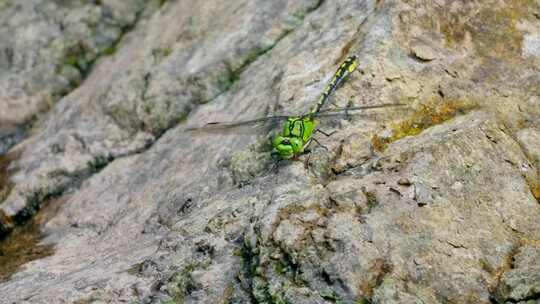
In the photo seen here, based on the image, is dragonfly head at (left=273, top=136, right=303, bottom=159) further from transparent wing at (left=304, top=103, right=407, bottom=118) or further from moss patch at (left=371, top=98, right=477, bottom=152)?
moss patch at (left=371, top=98, right=477, bottom=152)

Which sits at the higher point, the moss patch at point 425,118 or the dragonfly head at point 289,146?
the dragonfly head at point 289,146

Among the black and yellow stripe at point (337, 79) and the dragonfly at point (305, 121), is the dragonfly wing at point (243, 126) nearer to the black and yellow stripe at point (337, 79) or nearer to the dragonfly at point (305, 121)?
the dragonfly at point (305, 121)

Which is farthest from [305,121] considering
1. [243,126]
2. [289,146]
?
[243,126]

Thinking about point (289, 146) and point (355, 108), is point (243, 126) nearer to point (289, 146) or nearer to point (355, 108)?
point (289, 146)

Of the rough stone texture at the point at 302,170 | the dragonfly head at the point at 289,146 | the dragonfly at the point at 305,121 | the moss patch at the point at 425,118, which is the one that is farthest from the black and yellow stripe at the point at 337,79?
the moss patch at the point at 425,118

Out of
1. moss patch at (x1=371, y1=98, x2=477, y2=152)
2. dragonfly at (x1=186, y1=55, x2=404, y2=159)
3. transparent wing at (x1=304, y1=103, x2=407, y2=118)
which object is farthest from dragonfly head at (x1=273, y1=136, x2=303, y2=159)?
moss patch at (x1=371, y1=98, x2=477, y2=152)

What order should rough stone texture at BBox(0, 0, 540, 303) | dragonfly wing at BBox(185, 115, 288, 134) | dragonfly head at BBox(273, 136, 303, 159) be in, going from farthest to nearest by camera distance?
dragonfly wing at BBox(185, 115, 288, 134) < dragonfly head at BBox(273, 136, 303, 159) < rough stone texture at BBox(0, 0, 540, 303)
